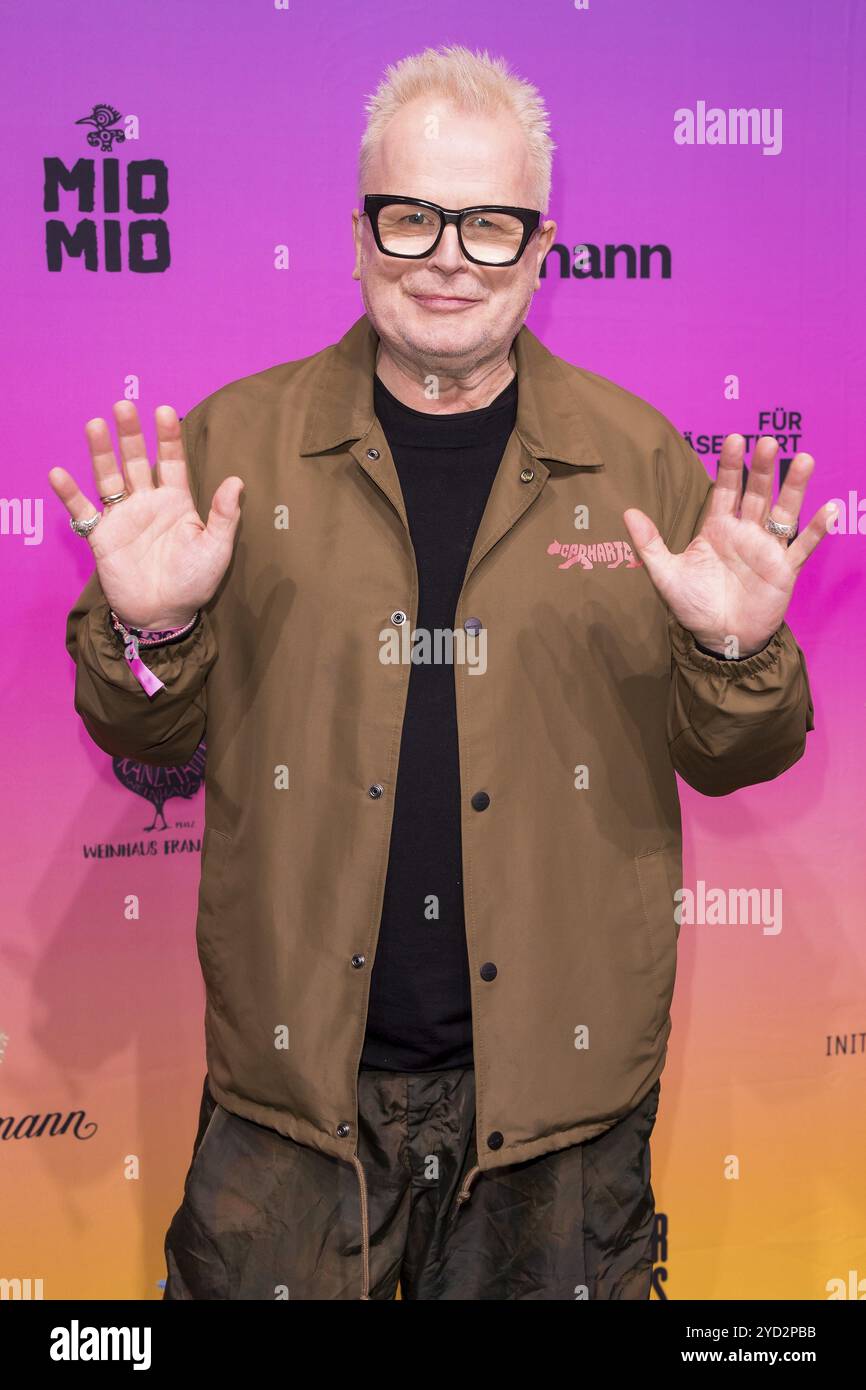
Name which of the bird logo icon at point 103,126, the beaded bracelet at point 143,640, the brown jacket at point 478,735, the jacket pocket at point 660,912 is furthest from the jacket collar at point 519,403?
the bird logo icon at point 103,126

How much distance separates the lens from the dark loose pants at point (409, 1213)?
1929 millimetres

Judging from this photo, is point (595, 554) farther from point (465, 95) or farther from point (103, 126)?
point (103, 126)

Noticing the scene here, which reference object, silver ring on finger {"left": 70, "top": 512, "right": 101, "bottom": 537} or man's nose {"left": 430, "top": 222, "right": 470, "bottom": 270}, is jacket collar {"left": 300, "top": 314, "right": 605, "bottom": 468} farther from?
silver ring on finger {"left": 70, "top": 512, "right": 101, "bottom": 537}

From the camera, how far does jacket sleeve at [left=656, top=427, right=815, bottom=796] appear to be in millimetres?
1811

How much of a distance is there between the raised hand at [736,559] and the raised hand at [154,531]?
552 millimetres

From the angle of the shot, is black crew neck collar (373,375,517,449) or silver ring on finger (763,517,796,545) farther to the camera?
black crew neck collar (373,375,517,449)

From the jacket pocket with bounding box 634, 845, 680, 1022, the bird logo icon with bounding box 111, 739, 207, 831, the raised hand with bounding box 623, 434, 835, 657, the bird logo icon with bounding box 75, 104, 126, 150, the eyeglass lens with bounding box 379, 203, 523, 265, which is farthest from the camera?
the bird logo icon with bounding box 111, 739, 207, 831

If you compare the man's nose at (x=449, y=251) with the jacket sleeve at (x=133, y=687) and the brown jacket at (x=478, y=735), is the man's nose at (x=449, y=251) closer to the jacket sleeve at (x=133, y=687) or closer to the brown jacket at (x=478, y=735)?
the brown jacket at (x=478, y=735)

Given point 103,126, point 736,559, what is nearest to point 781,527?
point 736,559

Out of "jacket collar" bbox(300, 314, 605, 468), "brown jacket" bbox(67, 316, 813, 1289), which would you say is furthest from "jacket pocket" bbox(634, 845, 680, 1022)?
"jacket collar" bbox(300, 314, 605, 468)

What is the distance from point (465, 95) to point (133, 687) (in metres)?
0.93

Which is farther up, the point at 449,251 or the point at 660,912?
the point at 449,251

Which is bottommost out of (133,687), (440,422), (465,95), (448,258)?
(133,687)

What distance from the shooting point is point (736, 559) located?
5.98 feet
